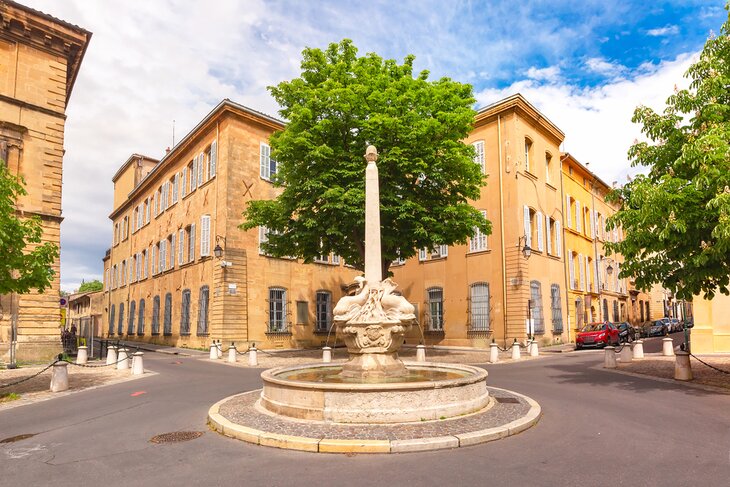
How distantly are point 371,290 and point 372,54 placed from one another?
12538 mm

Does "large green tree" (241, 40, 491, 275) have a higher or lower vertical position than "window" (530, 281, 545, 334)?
higher

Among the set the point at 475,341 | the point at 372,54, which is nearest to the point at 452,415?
the point at 372,54

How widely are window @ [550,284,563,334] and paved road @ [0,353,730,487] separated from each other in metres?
18.7

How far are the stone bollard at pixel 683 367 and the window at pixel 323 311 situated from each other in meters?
19.4

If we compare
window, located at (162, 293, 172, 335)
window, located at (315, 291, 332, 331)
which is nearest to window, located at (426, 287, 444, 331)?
window, located at (315, 291, 332, 331)

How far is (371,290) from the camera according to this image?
33.2 ft

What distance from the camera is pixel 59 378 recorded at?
12750mm

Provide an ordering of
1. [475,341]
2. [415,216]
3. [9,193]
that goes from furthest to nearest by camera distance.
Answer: [475,341]
[415,216]
[9,193]

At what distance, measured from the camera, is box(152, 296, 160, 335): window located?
3366 cm

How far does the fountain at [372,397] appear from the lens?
23.1 ft

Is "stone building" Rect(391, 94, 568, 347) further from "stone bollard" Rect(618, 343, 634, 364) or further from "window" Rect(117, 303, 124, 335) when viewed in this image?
"window" Rect(117, 303, 124, 335)

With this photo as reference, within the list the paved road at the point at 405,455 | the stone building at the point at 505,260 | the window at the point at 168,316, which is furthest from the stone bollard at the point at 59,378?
the window at the point at 168,316

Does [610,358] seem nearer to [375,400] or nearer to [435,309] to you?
[375,400]

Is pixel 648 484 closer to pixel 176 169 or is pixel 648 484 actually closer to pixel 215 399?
pixel 215 399
